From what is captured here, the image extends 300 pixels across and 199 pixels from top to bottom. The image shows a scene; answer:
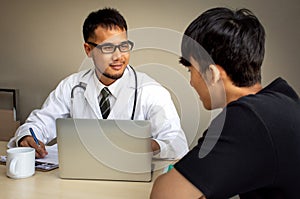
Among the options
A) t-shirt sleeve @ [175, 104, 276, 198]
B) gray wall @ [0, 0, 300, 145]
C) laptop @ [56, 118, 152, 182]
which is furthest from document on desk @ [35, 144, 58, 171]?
gray wall @ [0, 0, 300, 145]

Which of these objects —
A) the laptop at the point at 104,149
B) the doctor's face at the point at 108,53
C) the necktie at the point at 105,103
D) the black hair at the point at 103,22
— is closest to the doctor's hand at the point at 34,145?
the laptop at the point at 104,149

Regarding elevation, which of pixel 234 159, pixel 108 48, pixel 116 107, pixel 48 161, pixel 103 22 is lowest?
pixel 48 161

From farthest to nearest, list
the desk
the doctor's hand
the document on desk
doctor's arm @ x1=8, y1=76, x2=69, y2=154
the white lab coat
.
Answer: the white lab coat < doctor's arm @ x1=8, y1=76, x2=69, y2=154 < the doctor's hand < the document on desk < the desk

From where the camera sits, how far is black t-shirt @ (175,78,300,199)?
0.87m

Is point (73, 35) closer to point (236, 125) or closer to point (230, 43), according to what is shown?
point (230, 43)

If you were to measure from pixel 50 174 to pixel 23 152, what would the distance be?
0.41ft

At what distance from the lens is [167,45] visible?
2.77 m

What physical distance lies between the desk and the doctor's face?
72cm

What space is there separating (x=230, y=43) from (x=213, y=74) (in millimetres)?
91

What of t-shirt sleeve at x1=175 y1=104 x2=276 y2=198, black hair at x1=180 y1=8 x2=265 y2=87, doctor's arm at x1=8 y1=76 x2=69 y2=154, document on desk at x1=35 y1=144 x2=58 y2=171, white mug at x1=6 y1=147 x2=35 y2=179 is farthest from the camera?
doctor's arm at x1=8 y1=76 x2=69 y2=154

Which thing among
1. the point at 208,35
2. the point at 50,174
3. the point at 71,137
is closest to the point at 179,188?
the point at 208,35

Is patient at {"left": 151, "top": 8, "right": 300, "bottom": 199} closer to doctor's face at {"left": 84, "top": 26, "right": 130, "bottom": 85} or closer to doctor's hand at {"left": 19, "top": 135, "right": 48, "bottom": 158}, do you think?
doctor's hand at {"left": 19, "top": 135, "right": 48, "bottom": 158}

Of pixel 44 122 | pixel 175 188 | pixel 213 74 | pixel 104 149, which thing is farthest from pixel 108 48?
pixel 175 188

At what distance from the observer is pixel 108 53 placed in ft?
6.50
